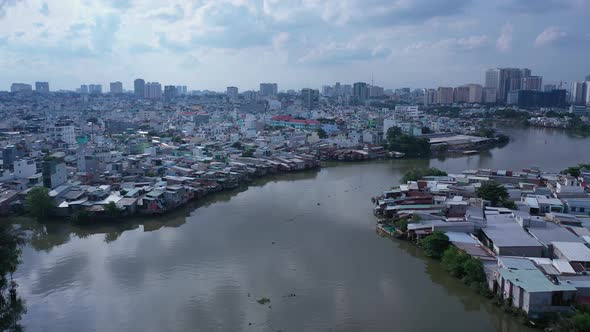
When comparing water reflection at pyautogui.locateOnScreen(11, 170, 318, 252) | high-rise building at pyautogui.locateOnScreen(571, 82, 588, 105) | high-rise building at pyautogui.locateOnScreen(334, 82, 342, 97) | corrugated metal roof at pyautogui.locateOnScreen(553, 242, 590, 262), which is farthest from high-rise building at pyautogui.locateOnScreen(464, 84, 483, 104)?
corrugated metal roof at pyautogui.locateOnScreen(553, 242, 590, 262)

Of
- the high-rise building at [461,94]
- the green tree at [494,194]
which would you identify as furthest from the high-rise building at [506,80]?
the green tree at [494,194]

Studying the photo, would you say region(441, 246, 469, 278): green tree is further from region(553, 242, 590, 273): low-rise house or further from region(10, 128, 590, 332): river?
region(553, 242, 590, 273): low-rise house

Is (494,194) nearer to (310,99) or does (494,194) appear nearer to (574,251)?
(574,251)

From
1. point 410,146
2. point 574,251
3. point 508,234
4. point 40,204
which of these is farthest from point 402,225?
point 410,146

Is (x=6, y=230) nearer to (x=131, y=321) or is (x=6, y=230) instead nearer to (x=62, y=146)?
(x=131, y=321)

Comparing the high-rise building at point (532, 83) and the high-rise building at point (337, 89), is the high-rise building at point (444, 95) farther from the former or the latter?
the high-rise building at point (337, 89)

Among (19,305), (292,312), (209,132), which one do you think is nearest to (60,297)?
(19,305)
